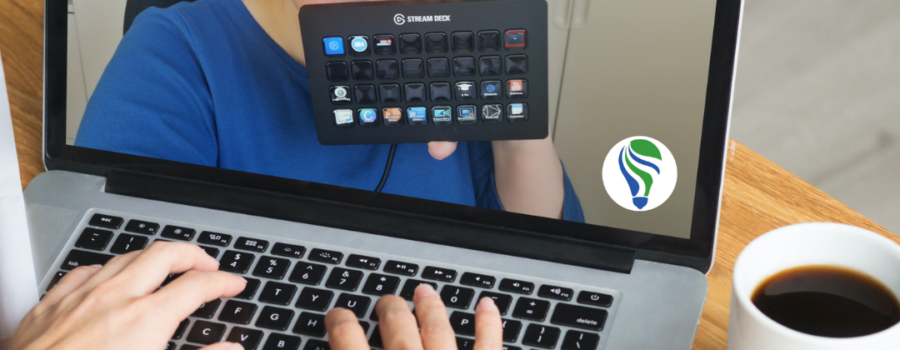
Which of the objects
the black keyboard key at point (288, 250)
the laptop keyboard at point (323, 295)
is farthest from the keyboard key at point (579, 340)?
the black keyboard key at point (288, 250)

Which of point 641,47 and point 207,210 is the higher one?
point 641,47

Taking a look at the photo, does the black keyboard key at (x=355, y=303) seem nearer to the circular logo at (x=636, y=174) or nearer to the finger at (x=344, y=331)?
the finger at (x=344, y=331)

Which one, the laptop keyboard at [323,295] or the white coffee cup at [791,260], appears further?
the laptop keyboard at [323,295]

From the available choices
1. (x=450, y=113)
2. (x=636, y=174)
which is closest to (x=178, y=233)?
(x=450, y=113)

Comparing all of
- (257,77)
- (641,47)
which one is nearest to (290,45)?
(257,77)

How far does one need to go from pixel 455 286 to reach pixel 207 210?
0.22 m

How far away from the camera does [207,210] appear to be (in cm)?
60

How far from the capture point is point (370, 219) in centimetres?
59

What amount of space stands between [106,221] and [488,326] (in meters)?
0.33

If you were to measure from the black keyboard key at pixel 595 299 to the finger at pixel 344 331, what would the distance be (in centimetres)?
16

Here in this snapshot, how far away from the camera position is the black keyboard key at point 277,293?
529 millimetres

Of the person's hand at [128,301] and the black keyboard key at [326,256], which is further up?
the person's hand at [128,301]

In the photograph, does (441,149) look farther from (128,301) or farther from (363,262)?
(128,301)

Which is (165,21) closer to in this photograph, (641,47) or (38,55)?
(38,55)
